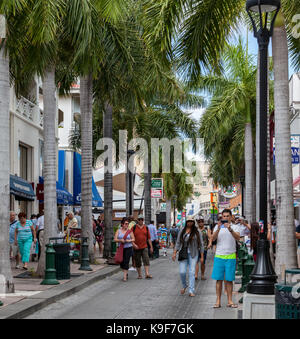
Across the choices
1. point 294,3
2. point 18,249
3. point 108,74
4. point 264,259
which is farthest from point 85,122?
point 264,259

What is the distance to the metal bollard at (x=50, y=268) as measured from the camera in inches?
606

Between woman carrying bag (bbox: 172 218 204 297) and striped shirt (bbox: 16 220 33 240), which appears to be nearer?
woman carrying bag (bbox: 172 218 204 297)

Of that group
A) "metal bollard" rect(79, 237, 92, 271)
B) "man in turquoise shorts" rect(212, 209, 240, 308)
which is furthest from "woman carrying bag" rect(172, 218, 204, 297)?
"metal bollard" rect(79, 237, 92, 271)

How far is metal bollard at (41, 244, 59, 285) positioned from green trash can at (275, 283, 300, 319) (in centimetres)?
920

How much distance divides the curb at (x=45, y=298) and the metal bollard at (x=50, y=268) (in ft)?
1.05

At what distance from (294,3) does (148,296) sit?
7053 mm

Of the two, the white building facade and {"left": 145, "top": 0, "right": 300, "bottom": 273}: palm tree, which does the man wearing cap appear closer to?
{"left": 145, "top": 0, "right": 300, "bottom": 273}: palm tree

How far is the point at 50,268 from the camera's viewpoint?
15562mm

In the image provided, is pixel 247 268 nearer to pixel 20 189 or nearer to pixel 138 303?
pixel 138 303

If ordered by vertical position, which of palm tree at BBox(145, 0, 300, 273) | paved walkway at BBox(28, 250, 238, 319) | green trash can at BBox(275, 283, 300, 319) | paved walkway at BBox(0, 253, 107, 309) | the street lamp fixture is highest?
palm tree at BBox(145, 0, 300, 273)

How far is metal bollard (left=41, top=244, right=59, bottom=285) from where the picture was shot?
15.4 meters

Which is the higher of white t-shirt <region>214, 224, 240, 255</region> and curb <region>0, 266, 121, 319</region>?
white t-shirt <region>214, 224, 240, 255</region>

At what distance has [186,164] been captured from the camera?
4912 cm

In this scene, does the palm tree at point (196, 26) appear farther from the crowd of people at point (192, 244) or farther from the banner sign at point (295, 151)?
the banner sign at point (295, 151)
